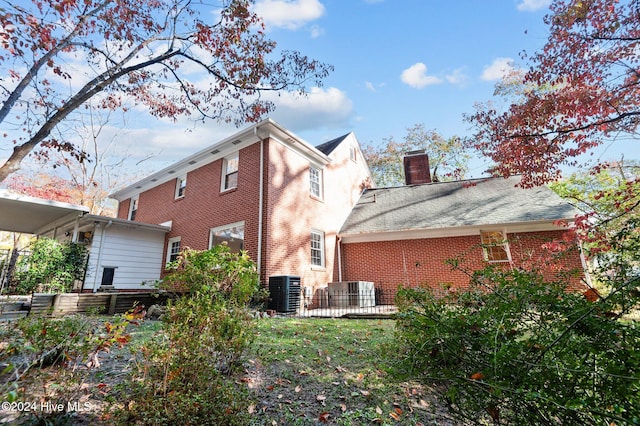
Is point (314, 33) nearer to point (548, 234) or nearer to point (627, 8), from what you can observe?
point (627, 8)

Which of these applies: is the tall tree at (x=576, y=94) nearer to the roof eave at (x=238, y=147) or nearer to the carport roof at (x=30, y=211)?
the roof eave at (x=238, y=147)

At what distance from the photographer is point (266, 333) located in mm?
5000

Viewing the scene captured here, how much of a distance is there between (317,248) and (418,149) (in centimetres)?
1394

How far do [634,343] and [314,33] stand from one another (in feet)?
26.3

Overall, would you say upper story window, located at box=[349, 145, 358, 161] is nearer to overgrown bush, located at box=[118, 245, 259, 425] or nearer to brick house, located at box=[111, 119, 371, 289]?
brick house, located at box=[111, 119, 371, 289]

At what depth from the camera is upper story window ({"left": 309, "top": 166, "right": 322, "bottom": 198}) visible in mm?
12080

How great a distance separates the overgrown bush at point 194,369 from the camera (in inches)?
79.5

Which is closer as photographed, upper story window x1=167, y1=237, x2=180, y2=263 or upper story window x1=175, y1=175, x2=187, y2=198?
upper story window x1=167, y1=237, x2=180, y2=263

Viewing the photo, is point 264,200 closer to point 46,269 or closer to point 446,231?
point 46,269

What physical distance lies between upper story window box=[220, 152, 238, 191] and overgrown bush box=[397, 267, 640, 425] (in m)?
10.1

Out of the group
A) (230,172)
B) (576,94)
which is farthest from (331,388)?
(230,172)

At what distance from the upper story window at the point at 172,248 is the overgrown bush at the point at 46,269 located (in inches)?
141

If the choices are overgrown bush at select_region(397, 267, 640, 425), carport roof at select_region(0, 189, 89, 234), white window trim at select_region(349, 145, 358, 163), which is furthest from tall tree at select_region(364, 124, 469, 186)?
overgrown bush at select_region(397, 267, 640, 425)

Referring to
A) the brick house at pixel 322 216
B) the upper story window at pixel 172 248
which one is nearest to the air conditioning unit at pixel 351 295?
the brick house at pixel 322 216
